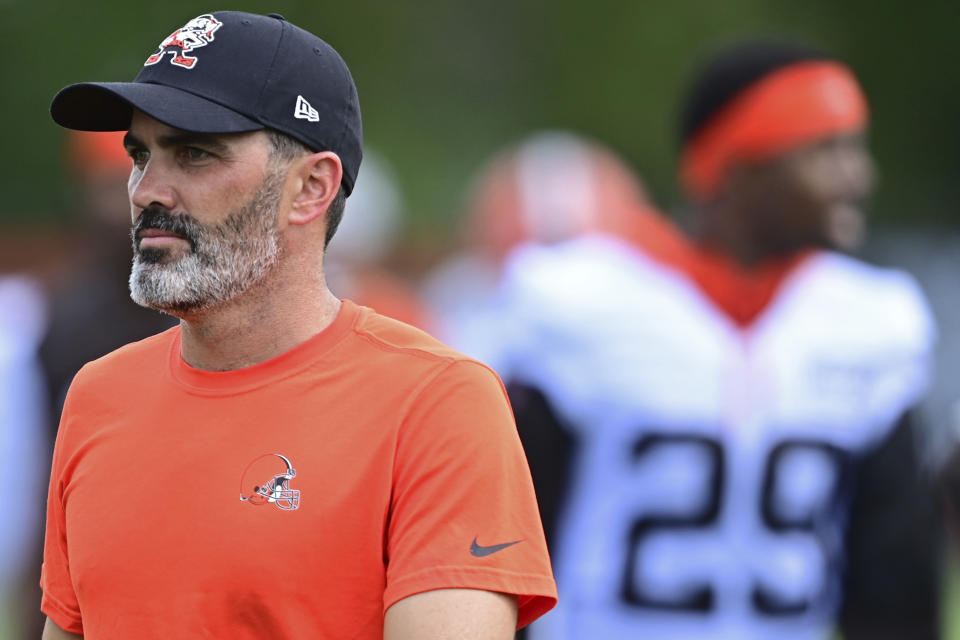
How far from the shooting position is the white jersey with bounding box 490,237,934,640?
5020 millimetres

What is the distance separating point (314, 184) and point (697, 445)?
7.98ft

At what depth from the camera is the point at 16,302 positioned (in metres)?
8.92

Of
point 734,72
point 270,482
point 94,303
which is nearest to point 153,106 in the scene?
point 270,482

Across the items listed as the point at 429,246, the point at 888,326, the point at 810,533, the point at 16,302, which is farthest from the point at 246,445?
the point at 429,246

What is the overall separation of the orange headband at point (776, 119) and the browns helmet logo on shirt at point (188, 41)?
9.51 feet

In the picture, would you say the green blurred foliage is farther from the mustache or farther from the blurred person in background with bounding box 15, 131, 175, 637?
the mustache

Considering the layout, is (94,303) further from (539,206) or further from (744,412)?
(539,206)

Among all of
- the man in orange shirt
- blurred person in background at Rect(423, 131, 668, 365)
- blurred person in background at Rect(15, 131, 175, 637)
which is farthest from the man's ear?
blurred person in background at Rect(423, 131, 668, 365)

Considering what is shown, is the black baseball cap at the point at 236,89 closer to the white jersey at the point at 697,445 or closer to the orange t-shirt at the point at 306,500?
the orange t-shirt at the point at 306,500

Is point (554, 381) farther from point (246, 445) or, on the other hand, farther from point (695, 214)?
point (246, 445)

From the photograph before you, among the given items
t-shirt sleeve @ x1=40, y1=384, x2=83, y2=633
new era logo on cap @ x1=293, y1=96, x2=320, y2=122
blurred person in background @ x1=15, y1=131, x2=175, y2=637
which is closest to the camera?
new era logo on cap @ x1=293, y1=96, x2=320, y2=122

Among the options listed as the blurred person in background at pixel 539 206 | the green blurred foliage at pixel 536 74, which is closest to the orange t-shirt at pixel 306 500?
the blurred person in background at pixel 539 206

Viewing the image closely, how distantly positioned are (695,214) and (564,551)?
4.69ft

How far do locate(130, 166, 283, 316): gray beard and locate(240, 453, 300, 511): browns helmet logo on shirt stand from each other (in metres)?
0.34
